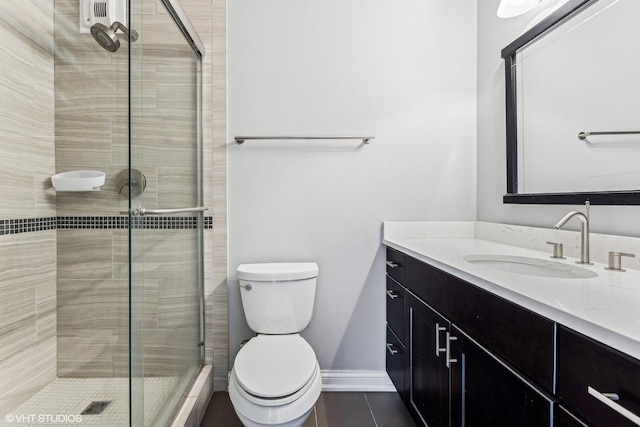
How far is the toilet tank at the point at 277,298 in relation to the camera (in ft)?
5.91

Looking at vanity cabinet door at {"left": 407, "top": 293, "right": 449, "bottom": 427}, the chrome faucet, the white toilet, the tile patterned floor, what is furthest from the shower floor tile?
the chrome faucet

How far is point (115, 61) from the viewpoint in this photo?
1267 millimetres

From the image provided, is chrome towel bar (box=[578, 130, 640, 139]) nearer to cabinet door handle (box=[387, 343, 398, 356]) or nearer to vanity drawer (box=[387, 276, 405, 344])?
vanity drawer (box=[387, 276, 405, 344])

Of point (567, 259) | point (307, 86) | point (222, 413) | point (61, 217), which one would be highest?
point (307, 86)

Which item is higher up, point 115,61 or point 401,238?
point 115,61

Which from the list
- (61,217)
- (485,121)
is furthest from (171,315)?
(485,121)

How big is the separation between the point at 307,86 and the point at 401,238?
99 cm

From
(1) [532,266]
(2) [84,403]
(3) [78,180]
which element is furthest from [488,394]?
(3) [78,180]

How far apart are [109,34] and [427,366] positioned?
169 centimetres

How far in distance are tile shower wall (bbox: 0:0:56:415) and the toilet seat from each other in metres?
0.77

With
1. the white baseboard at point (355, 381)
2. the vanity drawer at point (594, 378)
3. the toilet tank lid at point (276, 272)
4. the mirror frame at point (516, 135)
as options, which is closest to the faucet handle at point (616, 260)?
the mirror frame at point (516, 135)

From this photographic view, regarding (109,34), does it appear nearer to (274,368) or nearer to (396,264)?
(274,368)

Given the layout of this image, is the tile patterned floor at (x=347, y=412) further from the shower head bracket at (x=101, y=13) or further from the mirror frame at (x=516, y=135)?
the shower head bracket at (x=101, y=13)

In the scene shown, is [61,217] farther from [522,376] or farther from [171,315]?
[522,376]
